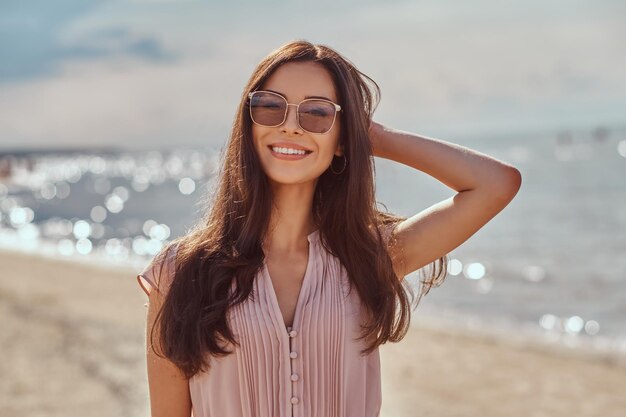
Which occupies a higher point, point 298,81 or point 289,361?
point 298,81

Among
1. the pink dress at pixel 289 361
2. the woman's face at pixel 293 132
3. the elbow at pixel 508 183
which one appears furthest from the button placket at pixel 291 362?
the elbow at pixel 508 183

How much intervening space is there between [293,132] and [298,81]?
0.17 meters

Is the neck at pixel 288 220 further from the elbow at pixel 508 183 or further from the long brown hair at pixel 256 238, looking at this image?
the elbow at pixel 508 183

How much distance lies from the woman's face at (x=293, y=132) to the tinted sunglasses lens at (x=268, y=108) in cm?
2

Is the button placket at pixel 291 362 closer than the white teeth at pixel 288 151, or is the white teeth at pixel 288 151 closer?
the button placket at pixel 291 362

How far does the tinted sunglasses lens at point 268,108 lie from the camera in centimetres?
263

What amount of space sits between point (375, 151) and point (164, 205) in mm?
47574

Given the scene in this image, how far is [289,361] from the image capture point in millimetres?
2551

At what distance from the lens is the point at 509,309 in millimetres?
16172

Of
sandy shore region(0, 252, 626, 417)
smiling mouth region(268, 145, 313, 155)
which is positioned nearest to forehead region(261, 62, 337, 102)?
smiling mouth region(268, 145, 313, 155)

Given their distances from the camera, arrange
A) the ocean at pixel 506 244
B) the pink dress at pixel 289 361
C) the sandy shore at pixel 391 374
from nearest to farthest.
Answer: the pink dress at pixel 289 361 < the sandy shore at pixel 391 374 < the ocean at pixel 506 244

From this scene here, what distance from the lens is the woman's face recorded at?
266 centimetres

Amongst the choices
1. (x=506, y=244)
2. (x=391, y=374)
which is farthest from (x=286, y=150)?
(x=506, y=244)

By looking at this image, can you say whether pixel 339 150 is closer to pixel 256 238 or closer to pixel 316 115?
pixel 316 115
